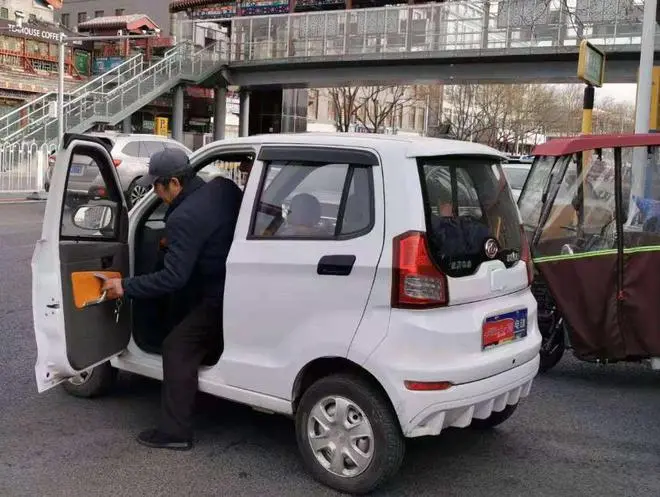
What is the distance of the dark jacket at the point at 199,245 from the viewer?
3.99 meters

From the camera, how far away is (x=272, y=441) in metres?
4.35

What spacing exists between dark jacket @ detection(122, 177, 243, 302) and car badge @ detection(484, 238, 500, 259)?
1.39 metres

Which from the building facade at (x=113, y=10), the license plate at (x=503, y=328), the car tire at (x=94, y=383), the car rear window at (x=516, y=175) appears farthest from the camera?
the building facade at (x=113, y=10)

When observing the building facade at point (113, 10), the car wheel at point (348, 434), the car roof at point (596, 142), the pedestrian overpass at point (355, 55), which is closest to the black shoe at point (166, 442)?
the car wheel at point (348, 434)

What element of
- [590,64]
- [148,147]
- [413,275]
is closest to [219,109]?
[148,147]

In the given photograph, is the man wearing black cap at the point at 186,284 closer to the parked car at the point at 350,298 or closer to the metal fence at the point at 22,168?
the parked car at the point at 350,298

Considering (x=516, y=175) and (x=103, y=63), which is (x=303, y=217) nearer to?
(x=516, y=175)

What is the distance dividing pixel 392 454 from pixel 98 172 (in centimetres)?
253

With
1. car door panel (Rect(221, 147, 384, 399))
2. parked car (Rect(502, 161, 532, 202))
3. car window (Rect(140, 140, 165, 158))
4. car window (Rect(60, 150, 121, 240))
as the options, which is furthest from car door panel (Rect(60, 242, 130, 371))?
car window (Rect(140, 140, 165, 158))

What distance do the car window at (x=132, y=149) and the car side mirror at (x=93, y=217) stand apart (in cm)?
1359

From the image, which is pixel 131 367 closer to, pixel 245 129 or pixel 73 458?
pixel 73 458

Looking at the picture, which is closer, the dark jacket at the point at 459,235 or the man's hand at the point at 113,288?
the dark jacket at the point at 459,235

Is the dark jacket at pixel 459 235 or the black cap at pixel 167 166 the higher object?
the black cap at pixel 167 166

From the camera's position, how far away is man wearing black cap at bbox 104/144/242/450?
4.00m
